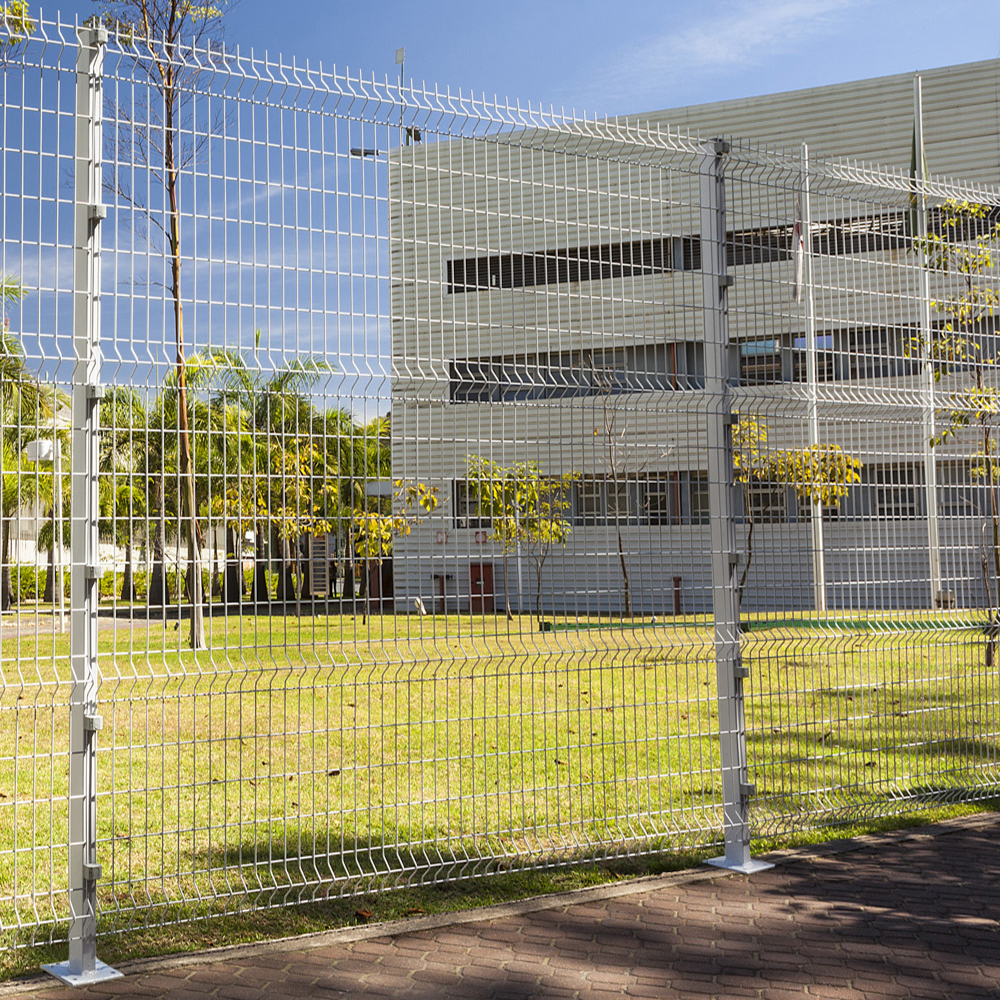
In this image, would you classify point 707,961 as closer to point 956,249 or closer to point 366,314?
point 366,314

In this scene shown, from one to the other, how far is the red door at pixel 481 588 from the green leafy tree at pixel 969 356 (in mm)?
3287

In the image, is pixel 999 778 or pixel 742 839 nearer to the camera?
pixel 742 839

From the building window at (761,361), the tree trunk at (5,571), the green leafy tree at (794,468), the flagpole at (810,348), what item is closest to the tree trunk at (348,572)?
the tree trunk at (5,571)

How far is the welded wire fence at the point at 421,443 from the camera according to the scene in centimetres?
441

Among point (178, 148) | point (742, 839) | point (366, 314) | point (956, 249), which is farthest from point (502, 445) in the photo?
point (956, 249)

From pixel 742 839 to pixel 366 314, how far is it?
318cm

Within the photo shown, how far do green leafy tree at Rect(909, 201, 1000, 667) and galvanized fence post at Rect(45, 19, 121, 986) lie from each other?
5.01 m

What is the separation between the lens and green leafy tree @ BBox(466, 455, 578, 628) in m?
5.32

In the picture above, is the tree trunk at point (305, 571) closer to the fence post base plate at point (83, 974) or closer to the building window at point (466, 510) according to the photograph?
the building window at point (466, 510)

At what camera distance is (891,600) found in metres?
6.61

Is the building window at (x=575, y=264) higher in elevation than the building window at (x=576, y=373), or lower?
higher

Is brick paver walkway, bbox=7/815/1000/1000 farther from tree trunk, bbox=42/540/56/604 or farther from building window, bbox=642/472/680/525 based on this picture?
building window, bbox=642/472/680/525

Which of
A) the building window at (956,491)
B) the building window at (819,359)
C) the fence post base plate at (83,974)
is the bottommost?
the fence post base plate at (83,974)

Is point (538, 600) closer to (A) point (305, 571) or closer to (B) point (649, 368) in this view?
(A) point (305, 571)
